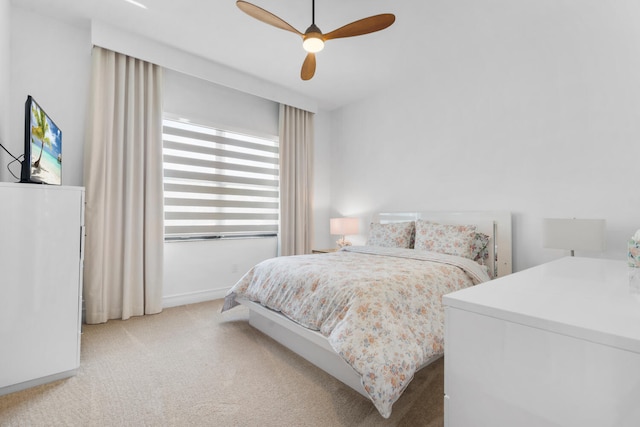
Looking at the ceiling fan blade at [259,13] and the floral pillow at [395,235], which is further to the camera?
the floral pillow at [395,235]

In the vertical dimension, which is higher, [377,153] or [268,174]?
[377,153]

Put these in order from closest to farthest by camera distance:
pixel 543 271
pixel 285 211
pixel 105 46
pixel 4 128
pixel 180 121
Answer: pixel 543 271
pixel 4 128
pixel 105 46
pixel 180 121
pixel 285 211

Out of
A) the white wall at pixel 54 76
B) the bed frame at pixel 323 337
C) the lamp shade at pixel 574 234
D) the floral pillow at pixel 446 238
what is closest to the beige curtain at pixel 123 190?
the white wall at pixel 54 76

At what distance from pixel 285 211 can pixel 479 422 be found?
353 centimetres

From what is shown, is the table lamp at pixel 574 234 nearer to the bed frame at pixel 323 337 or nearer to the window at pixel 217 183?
the bed frame at pixel 323 337

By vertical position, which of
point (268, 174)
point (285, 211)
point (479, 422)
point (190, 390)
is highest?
point (268, 174)

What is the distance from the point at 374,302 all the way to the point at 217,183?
8.97 ft

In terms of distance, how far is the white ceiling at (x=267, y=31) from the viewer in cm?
252

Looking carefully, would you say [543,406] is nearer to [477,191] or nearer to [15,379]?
[15,379]

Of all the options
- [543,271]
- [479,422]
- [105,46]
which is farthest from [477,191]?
[105,46]

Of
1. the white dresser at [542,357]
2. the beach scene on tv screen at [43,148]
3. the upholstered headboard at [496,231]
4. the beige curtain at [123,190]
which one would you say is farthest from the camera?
the upholstered headboard at [496,231]

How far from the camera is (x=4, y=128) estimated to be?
8.03ft

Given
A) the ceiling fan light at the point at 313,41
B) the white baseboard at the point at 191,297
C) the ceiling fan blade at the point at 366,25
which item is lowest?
the white baseboard at the point at 191,297

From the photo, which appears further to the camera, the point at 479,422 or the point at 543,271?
the point at 543,271
